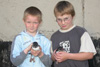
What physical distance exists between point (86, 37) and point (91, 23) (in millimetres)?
1218

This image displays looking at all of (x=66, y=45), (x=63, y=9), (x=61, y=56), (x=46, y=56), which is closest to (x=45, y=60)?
(x=46, y=56)

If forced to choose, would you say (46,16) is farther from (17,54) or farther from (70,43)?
(17,54)

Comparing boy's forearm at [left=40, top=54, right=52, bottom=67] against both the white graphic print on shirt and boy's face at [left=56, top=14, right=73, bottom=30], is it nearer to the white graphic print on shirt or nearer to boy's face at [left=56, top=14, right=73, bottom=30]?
the white graphic print on shirt

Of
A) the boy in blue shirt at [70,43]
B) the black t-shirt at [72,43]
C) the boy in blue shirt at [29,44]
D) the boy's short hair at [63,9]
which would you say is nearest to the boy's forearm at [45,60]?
the boy in blue shirt at [29,44]

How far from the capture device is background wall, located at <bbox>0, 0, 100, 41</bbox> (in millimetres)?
3883

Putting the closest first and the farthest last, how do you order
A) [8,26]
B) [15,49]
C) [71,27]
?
[15,49]
[71,27]
[8,26]

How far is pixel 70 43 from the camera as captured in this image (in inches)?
109

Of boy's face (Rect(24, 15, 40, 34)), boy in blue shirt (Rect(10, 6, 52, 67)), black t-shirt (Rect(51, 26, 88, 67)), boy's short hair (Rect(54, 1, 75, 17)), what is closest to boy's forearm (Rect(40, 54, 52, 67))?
boy in blue shirt (Rect(10, 6, 52, 67))

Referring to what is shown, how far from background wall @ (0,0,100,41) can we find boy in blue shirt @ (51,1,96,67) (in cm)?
113

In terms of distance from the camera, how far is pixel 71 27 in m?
2.84

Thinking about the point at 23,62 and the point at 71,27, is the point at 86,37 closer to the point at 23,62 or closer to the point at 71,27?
the point at 71,27

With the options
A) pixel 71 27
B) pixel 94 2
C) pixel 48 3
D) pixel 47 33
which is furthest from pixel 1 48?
pixel 94 2

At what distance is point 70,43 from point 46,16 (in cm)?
136

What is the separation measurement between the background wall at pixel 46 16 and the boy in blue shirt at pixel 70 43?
1.13 meters
